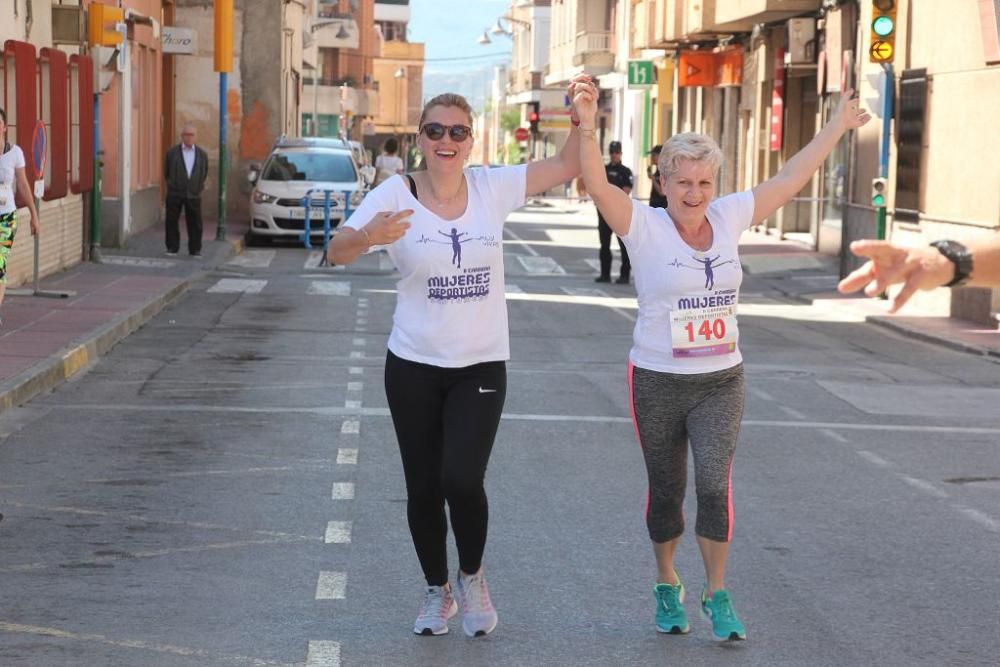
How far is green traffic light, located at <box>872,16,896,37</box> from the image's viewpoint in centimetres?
2228

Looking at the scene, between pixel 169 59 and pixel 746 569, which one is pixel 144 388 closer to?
pixel 746 569

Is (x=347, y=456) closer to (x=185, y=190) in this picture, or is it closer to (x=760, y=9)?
(x=185, y=190)

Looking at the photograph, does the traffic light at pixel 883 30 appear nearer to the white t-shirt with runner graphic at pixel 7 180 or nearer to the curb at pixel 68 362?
the curb at pixel 68 362

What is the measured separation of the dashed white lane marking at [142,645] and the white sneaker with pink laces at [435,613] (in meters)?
0.50

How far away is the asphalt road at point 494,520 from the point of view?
657 cm

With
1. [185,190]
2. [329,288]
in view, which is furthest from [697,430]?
[185,190]

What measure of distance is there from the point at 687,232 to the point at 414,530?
57.7 inches

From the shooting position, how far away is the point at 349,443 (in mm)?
11000

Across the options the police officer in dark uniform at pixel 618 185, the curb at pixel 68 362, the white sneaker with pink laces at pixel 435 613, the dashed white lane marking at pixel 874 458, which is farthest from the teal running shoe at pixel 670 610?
the police officer in dark uniform at pixel 618 185

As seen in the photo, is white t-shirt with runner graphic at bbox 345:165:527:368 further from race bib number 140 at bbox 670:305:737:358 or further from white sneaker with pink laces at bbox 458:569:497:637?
white sneaker with pink laces at bbox 458:569:497:637

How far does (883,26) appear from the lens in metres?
22.3

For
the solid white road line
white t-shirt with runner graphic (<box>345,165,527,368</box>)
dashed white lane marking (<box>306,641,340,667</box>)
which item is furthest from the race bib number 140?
the solid white road line

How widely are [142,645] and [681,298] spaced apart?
7.36 feet

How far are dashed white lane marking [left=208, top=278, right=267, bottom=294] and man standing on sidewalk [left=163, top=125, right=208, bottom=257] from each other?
2726 mm
